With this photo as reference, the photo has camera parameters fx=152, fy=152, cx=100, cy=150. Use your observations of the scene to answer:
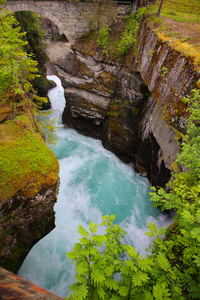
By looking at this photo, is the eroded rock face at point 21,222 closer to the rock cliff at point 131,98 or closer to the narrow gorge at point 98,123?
the narrow gorge at point 98,123

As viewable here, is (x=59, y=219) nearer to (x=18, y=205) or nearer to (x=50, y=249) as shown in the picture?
(x=50, y=249)

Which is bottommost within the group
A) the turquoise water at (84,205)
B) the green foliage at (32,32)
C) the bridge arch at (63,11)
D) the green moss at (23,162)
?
the turquoise water at (84,205)

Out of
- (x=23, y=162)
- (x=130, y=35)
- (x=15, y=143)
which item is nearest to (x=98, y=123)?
(x=130, y=35)

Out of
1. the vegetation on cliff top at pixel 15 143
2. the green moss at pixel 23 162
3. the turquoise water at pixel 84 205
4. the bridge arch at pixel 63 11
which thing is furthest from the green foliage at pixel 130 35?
the green moss at pixel 23 162

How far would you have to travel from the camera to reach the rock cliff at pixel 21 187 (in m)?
4.17

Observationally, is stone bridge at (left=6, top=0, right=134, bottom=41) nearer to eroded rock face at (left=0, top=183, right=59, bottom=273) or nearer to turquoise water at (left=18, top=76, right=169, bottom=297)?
turquoise water at (left=18, top=76, right=169, bottom=297)

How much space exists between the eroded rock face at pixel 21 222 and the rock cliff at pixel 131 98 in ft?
16.6

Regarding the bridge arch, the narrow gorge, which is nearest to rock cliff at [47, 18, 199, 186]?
the narrow gorge

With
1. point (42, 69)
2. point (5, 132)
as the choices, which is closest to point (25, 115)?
point (5, 132)

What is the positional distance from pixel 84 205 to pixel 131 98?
25.8 feet

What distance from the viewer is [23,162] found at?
4.67 metres

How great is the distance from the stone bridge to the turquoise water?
28.6 ft

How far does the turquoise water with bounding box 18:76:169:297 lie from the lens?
261 inches

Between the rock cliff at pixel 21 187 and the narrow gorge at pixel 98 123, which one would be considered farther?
the narrow gorge at pixel 98 123
